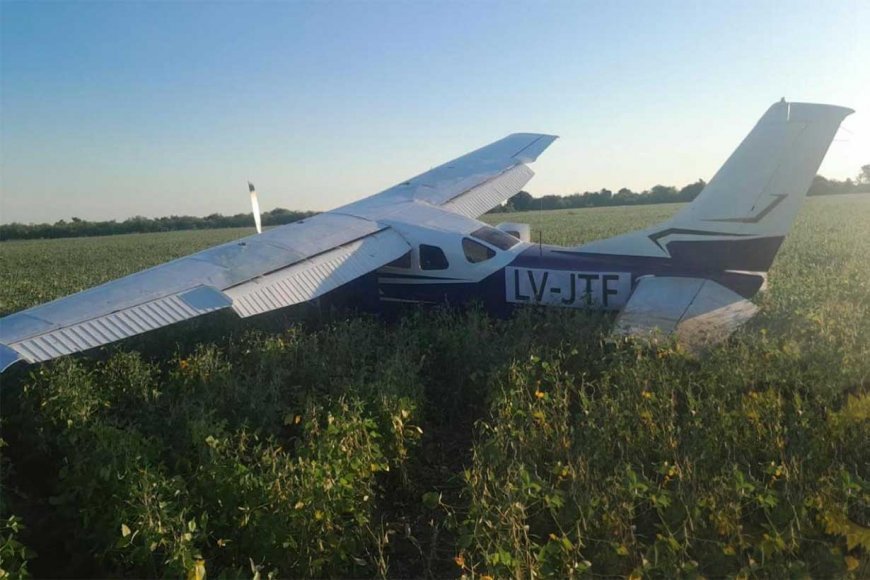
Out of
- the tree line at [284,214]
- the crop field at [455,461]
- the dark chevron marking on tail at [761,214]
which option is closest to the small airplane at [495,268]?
the dark chevron marking on tail at [761,214]

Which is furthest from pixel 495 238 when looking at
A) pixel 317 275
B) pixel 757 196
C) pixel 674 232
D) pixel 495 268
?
pixel 757 196

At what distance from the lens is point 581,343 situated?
252 inches

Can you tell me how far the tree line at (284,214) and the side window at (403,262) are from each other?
53.5 meters

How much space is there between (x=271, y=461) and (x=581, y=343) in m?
3.64

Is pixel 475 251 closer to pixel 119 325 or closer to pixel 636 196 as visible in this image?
pixel 119 325

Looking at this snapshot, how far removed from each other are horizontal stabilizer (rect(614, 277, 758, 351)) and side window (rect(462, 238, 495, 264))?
2172 mm

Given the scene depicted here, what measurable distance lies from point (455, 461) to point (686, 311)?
3.40 meters

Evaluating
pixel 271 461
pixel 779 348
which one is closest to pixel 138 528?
pixel 271 461

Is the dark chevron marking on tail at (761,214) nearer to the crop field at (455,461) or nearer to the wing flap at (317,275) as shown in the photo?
the crop field at (455,461)

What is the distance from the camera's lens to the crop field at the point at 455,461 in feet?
10.8

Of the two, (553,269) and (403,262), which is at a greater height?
(403,262)

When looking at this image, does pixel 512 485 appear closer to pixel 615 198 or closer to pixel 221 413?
pixel 221 413

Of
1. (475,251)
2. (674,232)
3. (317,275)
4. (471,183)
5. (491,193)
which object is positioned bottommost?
(317,275)

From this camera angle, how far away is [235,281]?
7.23 metres
